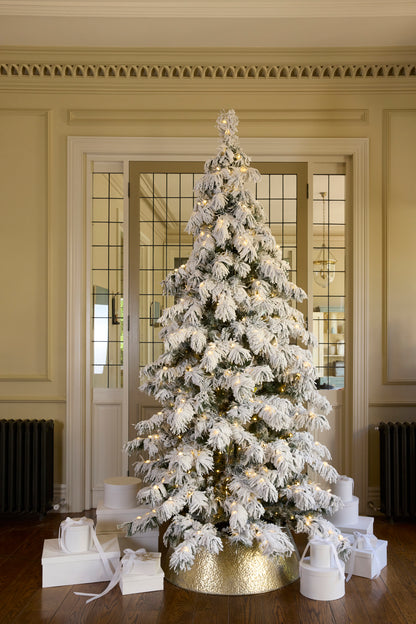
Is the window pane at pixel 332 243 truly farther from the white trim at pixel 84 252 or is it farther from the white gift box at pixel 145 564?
the white gift box at pixel 145 564

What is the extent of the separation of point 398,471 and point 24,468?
2.67m

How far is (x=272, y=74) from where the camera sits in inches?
187

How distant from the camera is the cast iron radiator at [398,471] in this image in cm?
444

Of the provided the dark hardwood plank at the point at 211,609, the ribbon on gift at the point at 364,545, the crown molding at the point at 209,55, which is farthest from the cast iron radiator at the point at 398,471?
the crown molding at the point at 209,55

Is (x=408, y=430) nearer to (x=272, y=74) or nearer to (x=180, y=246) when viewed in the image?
(x=180, y=246)

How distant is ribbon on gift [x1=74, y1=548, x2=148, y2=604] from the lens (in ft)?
10.5

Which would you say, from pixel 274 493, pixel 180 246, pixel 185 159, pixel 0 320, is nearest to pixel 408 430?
pixel 274 493

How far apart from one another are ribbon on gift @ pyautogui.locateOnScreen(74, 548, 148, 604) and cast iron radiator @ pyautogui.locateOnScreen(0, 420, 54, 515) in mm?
1288

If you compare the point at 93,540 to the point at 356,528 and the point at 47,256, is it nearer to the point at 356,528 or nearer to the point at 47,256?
the point at 356,528

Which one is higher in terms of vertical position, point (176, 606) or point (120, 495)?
point (120, 495)

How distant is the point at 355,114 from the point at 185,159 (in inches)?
52.6

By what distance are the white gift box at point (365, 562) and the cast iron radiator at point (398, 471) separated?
3.33ft

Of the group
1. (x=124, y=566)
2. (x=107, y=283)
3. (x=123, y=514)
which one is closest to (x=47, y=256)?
(x=107, y=283)

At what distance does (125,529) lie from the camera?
143 inches
